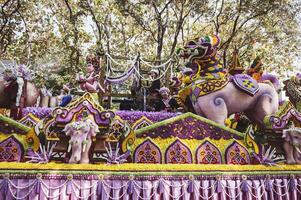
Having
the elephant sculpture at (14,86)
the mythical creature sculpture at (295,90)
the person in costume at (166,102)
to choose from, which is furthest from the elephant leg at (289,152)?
the elephant sculpture at (14,86)

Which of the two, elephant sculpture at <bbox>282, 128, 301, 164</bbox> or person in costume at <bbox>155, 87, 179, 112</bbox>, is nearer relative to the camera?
elephant sculpture at <bbox>282, 128, 301, 164</bbox>

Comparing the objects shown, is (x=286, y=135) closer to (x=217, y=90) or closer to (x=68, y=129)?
(x=217, y=90)

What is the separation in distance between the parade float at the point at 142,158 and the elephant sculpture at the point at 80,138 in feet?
0.04

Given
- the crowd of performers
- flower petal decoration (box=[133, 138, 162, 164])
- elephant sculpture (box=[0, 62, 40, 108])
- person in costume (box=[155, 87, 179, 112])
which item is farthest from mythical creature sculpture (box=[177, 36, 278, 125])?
elephant sculpture (box=[0, 62, 40, 108])

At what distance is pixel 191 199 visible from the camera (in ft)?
14.1

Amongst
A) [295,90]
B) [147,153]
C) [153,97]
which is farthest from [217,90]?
[153,97]

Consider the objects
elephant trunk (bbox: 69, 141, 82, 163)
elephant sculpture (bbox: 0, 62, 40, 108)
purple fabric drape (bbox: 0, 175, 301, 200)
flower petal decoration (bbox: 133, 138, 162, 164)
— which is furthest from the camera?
elephant sculpture (bbox: 0, 62, 40, 108)

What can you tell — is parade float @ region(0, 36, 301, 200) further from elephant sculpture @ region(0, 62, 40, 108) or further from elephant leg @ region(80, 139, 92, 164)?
elephant sculpture @ region(0, 62, 40, 108)

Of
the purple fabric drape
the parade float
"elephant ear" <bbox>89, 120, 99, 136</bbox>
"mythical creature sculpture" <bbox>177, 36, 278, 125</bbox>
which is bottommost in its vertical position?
the purple fabric drape

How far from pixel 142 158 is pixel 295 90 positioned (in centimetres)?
589

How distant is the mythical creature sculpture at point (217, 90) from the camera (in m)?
6.11

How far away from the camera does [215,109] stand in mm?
6035

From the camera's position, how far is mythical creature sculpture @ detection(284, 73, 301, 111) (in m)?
8.56

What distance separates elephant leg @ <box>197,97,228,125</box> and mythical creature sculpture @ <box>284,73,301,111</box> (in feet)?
11.3
